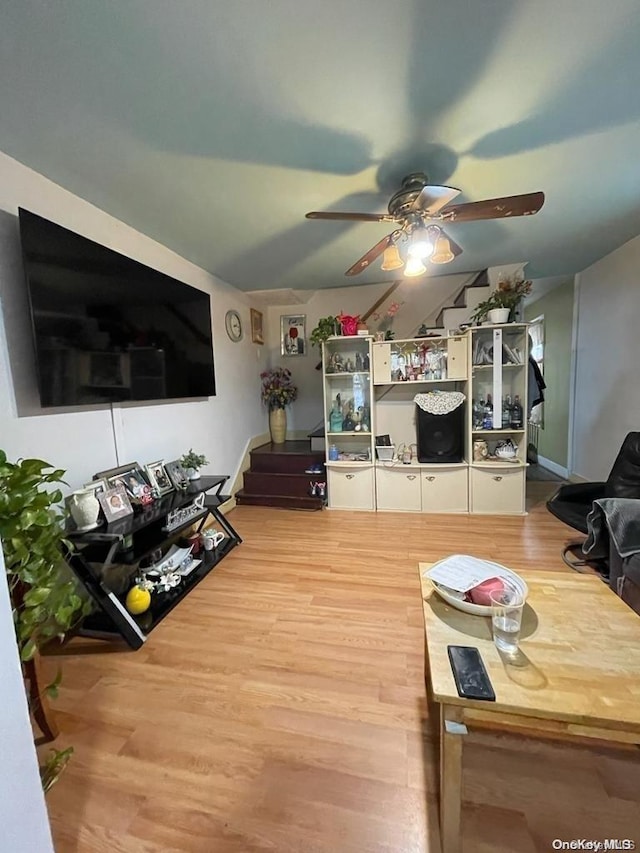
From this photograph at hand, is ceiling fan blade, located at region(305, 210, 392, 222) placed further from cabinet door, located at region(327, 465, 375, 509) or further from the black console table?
cabinet door, located at region(327, 465, 375, 509)

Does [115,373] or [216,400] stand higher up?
[115,373]

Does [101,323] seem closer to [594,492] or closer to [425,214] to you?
[425,214]

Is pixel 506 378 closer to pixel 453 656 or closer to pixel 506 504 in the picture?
pixel 506 504

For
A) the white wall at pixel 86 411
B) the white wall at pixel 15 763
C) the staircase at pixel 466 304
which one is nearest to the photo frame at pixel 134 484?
the white wall at pixel 86 411

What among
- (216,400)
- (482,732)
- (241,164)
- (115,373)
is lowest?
(482,732)

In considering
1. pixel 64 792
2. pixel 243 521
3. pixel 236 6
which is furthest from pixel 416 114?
pixel 243 521

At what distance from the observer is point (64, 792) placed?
3.49 ft

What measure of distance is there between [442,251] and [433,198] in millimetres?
475

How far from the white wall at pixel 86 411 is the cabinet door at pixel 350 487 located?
1.10 meters

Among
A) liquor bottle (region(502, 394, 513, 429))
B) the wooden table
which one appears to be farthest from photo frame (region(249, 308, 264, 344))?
the wooden table

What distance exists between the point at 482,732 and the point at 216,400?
295 cm

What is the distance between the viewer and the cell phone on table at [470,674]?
825 mm

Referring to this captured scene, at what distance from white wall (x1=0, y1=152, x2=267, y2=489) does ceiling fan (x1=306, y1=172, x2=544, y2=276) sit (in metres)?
1.38

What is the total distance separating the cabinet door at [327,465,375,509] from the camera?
338 centimetres
